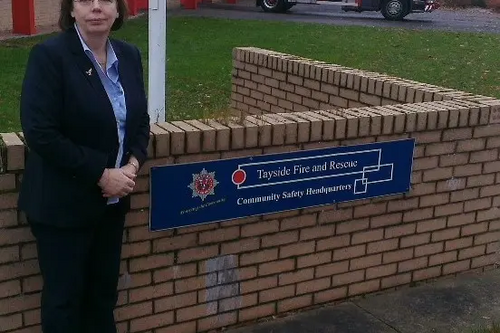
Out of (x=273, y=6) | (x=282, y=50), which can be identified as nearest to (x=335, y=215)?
(x=282, y=50)

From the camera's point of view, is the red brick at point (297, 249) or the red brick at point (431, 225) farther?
the red brick at point (431, 225)

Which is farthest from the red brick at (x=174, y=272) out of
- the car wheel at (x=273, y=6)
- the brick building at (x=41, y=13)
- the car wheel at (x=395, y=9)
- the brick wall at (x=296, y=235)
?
the car wheel at (x=273, y=6)

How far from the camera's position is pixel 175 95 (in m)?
9.46

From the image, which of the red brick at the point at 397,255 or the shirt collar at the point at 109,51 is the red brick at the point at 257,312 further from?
the shirt collar at the point at 109,51

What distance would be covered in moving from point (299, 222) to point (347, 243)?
370mm

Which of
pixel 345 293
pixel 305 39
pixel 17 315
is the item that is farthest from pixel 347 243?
pixel 305 39

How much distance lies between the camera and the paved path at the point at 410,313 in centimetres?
383

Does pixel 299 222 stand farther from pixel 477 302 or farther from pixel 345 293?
pixel 477 302

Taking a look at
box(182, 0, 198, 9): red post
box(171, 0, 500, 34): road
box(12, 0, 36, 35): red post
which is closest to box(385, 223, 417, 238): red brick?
box(12, 0, 36, 35): red post

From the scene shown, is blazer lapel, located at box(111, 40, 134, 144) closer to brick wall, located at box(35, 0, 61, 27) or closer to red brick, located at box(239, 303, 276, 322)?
red brick, located at box(239, 303, 276, 322)

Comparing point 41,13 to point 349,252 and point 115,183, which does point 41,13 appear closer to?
point 349,252

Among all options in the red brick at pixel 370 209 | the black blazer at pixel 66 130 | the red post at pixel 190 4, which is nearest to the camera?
the black blazer at pixel 66 130

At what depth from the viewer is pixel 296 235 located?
12.8ft

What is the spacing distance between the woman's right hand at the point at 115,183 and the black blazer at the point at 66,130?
35 millimetres
